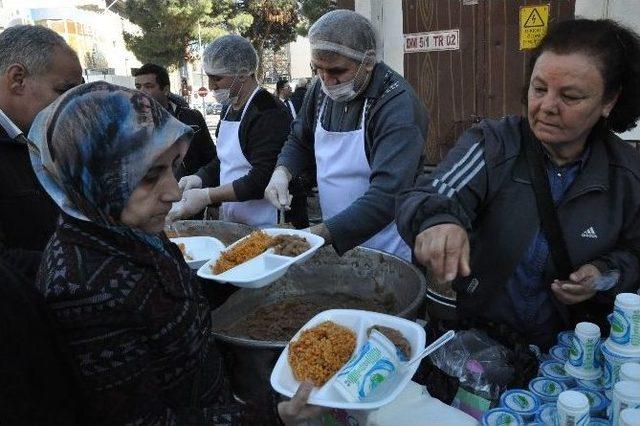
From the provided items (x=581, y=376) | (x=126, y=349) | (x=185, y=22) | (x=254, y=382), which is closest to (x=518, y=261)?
(x=581, y=376)

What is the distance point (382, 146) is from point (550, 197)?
75 cm

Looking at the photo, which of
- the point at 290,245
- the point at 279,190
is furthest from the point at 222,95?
the point at 290,245

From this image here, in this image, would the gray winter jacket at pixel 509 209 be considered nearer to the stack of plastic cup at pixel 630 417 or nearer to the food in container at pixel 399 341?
the food in container at pixel 399 341

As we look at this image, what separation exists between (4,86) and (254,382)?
152 cm

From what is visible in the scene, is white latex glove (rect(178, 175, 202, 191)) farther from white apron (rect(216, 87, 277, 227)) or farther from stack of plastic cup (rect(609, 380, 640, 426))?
stack of plastic cup (rect(609, 380, 640, 426))

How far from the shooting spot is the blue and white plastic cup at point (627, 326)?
1034 millimetres

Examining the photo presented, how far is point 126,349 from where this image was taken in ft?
3.17

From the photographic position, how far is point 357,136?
2133mm

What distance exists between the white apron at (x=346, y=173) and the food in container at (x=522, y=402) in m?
1.04

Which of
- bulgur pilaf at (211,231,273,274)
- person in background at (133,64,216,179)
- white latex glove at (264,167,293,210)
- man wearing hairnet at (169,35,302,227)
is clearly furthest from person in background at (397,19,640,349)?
person in background at (133,64,216,179)

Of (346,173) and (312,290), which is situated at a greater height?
(346,173)

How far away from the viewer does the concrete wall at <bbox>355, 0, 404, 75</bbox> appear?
504cm

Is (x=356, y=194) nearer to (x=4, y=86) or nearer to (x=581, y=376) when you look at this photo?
(x=581, y=376)

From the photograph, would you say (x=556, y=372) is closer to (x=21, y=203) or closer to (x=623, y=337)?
(x=623, y=337)
